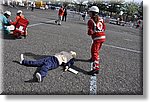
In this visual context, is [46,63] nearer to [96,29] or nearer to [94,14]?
[96,29]

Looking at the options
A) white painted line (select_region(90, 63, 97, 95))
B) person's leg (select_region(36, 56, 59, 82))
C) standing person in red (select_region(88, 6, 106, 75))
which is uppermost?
standing person in red (select_region(88, 6, 106, 75))

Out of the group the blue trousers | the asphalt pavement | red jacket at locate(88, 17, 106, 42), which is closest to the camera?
the asphalt pavement

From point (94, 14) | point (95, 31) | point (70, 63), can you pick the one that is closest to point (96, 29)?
point (95, 31)

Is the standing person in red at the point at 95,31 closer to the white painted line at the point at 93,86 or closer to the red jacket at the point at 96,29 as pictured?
the red jacket at the point at 96,29

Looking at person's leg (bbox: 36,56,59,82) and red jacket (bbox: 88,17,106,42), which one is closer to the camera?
person's leg (bbox: 36,56,59,82)

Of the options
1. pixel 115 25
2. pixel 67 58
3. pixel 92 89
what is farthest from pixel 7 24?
pixel 115 25

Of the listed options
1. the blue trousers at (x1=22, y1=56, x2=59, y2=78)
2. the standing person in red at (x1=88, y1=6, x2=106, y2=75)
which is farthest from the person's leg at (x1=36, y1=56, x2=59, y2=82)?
the standing person in red at (x1=88, y1=6, x2=106, y2=75)

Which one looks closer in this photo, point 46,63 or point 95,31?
point 46,63

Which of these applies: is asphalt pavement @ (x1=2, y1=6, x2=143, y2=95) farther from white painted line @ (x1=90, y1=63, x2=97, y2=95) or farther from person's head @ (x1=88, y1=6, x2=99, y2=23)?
person's head @ (x1=88, y1=6, x2=99, y2=23)

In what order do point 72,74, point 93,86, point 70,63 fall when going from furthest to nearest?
point 70,63
point 72,74
point 93,86

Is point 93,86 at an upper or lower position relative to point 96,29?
lower

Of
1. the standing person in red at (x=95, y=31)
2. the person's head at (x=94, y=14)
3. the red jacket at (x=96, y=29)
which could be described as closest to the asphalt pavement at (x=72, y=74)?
the standing person in red at (x=95, y=31)

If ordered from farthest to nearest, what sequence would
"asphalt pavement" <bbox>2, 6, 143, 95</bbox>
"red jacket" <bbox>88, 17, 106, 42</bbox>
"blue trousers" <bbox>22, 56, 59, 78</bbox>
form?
1. "red jacket" <bbox>88, 17, 106, 42</bbox>
2. "blue trousers" <bbox>22, 56, 59, 78</bbox>
3. "asphalt pavement" <bbox>2, 6, 143, 95</bbox>

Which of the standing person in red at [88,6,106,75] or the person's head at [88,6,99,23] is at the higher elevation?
the person's head at [88,6,99,23]
